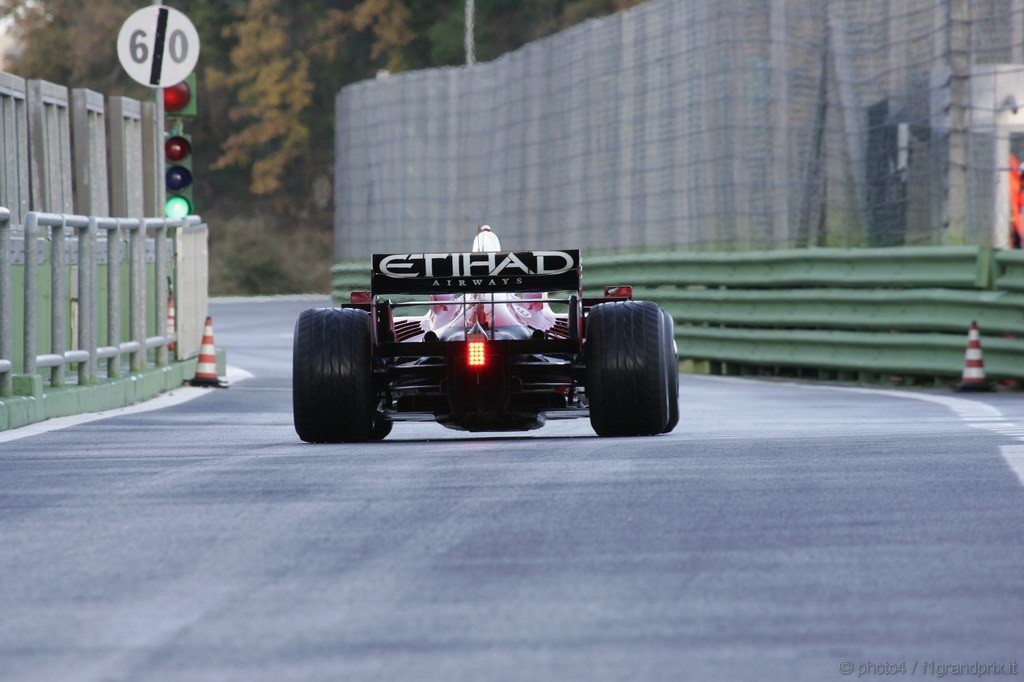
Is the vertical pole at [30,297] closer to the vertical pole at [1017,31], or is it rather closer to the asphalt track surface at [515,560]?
the asphalt track surface at [515,560]

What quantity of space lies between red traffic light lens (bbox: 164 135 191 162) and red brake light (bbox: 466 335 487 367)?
11841 millimetres

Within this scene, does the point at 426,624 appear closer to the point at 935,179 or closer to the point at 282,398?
the point at 282,398

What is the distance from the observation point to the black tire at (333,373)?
1144 cm

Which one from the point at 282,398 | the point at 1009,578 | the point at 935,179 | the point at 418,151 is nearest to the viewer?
the point at 1009,578

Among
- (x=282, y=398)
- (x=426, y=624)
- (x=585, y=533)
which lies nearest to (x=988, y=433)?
(x=585, y=533)

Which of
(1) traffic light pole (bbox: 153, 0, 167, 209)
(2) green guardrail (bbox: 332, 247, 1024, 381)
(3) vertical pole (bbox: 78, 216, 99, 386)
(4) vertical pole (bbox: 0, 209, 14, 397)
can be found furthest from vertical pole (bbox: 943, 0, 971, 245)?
(4) vertical pole (bbox: 0, 209, 14, 397)

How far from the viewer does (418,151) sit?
34.4 metres

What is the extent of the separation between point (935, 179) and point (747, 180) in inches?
145

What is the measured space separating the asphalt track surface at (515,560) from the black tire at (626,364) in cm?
54

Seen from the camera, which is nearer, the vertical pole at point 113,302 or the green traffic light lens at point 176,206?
the vertical pole at point 113,302

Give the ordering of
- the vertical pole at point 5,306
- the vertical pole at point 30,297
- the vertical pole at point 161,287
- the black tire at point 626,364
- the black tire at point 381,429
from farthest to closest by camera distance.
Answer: the vertical pole at point 161,287 < the vertical pole at point 30,297 < the vertical pole at point 5,306 < the black tire at point 381,429 < the black tire at point 626,364

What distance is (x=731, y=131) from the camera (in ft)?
78.7

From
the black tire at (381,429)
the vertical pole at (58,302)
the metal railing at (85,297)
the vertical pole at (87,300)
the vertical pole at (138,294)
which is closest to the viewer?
the black tire at (381,429)

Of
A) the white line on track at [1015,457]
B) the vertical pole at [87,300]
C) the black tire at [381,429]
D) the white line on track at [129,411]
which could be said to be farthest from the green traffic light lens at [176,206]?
the white line on track at [1015,457]
